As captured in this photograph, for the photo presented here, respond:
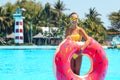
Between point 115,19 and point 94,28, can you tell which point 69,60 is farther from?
point 115,19

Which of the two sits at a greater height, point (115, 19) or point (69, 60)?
point (69, 60)

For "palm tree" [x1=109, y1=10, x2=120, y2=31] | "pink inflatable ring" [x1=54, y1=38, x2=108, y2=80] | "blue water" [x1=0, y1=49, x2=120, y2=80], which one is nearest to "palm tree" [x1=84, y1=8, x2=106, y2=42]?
"palm tree" [x1=109, y1=10, x2=120, y2=31]

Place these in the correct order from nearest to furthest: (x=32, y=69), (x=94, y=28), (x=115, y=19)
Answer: (x=32, y=69)
(x=94, y=28)
(x=115, y=19)

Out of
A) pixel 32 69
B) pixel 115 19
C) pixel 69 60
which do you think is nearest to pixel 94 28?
pixel 115 19

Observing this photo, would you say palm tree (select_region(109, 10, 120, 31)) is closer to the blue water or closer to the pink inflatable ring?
the blue water

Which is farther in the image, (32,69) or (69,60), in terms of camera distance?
(32,69)

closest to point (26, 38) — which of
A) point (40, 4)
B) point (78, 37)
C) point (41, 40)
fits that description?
point (41, 40)

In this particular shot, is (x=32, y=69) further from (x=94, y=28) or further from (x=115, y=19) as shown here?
(x=115, y=19)

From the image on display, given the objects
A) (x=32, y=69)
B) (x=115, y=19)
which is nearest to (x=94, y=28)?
(x=115, y=19)

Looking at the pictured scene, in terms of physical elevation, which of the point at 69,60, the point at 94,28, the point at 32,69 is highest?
the point at 69,60

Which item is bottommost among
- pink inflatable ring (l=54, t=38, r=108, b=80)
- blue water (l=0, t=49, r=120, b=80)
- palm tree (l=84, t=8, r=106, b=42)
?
palm tree (l=84, t=8, r=106, b=42)

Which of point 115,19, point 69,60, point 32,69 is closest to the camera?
point 69,60

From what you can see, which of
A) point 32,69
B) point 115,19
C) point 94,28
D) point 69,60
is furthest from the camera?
point 115,19

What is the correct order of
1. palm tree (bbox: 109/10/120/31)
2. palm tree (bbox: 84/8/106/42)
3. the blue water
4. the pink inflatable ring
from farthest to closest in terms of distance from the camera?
1. palm tree (bbox: 109/10/120/31)
2. palm tree (bbox: 84/8/106/42)
3. the blue water
4. the pink inflatable ring
